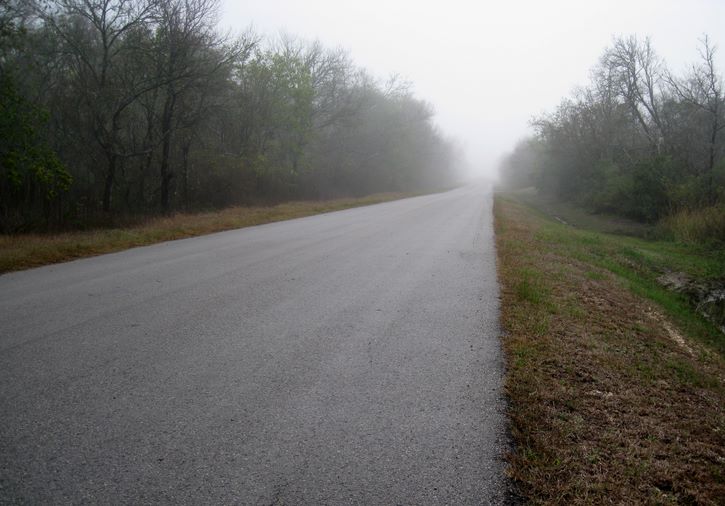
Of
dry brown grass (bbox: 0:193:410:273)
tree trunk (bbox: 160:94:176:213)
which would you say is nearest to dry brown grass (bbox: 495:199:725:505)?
dry brown grass (bbox: 0:193:410:273)

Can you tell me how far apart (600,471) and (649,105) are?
3284 cm

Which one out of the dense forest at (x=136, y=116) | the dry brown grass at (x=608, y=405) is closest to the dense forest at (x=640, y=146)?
the dry brown grass at (x=608, y=405)

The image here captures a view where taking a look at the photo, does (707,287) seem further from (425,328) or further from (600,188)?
(600,188)

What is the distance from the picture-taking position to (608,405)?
10.0ft

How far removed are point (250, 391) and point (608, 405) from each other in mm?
2674

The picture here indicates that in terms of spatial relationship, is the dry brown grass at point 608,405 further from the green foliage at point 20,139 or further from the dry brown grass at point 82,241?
the green foliage at point 20,139

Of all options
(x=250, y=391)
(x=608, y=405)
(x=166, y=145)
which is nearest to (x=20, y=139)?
(x=166, y=145)

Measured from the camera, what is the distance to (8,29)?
11.8 m

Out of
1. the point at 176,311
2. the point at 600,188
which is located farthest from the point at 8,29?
the point at 600,188

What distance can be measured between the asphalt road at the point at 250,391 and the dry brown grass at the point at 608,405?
0.24 metres

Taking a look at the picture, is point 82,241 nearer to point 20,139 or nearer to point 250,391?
point 20,139

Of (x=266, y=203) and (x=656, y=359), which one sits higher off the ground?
(x=266, y=203)

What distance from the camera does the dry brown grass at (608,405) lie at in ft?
7.31

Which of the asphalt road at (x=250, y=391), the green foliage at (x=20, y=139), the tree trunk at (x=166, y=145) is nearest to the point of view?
the asphalt road at (x=250, y=391)
